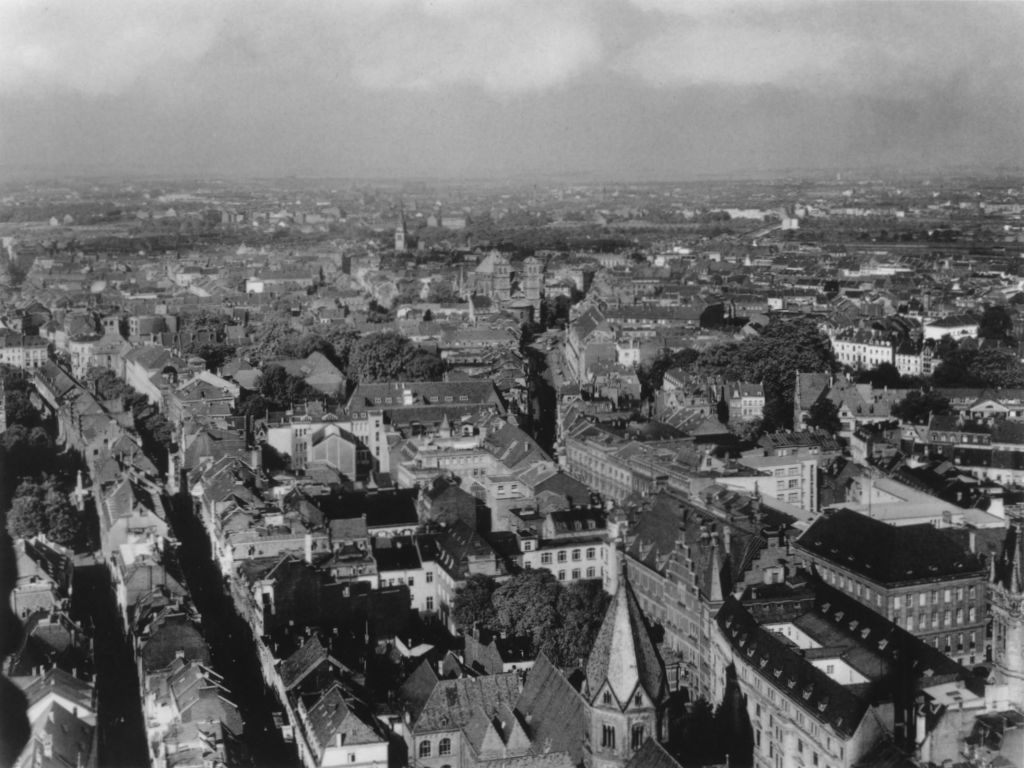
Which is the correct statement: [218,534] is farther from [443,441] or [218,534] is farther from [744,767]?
[744,767]

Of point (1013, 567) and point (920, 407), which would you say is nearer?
point (1013, 567)

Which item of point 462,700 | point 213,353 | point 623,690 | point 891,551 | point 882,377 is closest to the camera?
point 623,690

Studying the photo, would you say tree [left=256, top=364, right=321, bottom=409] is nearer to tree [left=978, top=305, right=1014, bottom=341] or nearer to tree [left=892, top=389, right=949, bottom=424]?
tree [left=892, top=389, right=949, bottom=424]

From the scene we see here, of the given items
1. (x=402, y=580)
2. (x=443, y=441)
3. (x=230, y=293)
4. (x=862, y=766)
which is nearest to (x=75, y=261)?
(x=230, y=293)

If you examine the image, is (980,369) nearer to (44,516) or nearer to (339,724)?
(44,516)

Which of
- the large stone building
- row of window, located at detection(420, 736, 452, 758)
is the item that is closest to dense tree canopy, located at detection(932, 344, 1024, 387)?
the large stone building

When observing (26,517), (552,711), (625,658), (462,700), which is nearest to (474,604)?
(462,700)
